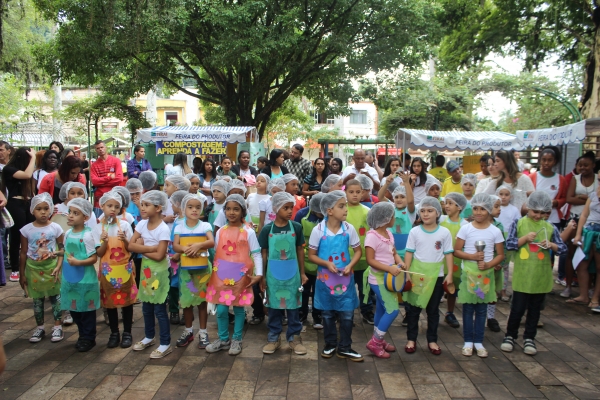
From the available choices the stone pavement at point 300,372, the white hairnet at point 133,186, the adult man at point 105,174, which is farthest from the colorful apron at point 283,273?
the adult man at point 105,174

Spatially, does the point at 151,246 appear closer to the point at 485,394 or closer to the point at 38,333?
the point at 38,333

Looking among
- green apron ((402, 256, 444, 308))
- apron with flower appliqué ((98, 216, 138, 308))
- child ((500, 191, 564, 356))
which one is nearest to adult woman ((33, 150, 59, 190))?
apron with flower appliqué ((98, 216, 138, 308))

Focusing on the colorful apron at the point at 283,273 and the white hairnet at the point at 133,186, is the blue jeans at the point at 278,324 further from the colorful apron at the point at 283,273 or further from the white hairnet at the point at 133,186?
the white hairnet at the point at 133,186

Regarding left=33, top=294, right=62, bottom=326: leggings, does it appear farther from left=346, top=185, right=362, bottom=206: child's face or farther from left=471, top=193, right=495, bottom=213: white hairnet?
left=471, top=193, right=495, bottom=213: white hairnet

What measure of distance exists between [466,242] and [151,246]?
9.58 ft

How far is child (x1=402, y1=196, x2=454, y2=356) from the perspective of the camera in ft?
14.1

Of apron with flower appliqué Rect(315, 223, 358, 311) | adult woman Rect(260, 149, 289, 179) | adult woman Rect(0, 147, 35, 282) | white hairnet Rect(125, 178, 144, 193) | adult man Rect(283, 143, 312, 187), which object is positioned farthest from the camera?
adult man Rect(283, 143, 312, 187)

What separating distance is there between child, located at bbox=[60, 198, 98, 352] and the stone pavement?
42 cm

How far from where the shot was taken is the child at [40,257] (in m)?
4.62

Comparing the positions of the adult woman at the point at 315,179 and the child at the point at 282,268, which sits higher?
the adult woman at the point at 315,179

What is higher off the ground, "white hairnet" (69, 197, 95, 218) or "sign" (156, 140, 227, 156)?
"sign" (156, 140, 227, 156)

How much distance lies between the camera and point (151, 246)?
4.38m

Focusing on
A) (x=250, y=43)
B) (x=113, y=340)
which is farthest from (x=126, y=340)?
(x=250, y=43)

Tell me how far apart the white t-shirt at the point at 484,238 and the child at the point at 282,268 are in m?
1.53
